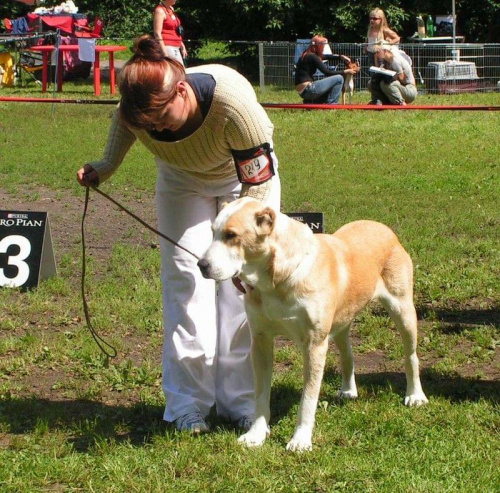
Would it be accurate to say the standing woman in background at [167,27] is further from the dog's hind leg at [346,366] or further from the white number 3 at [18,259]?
the dog's hind leg at [346,366]

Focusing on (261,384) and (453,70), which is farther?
(453,70)

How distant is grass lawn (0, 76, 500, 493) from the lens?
12.3 ft

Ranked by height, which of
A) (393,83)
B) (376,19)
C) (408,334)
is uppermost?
(376,19)

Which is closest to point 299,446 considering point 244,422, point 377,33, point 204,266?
point 244,422

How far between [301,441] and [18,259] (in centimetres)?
342

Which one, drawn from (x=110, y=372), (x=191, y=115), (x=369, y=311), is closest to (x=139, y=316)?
(x=110, y=372)

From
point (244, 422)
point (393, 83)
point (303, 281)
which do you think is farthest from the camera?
point (393, 83)

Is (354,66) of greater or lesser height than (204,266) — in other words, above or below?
above

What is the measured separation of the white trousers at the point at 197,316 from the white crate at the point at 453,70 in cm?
1460

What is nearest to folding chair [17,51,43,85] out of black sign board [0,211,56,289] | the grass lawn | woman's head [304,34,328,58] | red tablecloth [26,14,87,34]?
red tablecloth [26,14,87,34]

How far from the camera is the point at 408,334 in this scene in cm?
448

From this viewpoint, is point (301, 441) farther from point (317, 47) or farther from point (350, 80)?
point (350, 80)

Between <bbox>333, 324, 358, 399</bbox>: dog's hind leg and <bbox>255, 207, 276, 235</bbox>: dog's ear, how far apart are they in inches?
45.6

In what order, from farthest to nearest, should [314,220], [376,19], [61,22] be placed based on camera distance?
[61,22], [376,19], [314,220]
